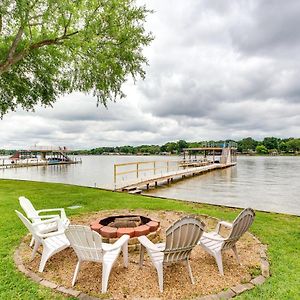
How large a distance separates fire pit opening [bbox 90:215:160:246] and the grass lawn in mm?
1621

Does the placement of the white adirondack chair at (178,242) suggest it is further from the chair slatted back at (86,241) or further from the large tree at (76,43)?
the large tree at (76,43)

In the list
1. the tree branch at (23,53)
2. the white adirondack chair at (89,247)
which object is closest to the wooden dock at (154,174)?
the tree branch at (23,53)

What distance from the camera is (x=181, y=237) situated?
361cm

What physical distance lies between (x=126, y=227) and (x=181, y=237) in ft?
6.89

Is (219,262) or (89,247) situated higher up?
(89,247)

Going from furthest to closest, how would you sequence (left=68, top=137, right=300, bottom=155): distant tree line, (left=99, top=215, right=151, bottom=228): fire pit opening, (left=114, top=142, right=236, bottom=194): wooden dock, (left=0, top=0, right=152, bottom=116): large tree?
(left=68, top=137, right=300, bottom=155): distant tree line, (left=114, top=142, right=236, bottom=194): wooden dock, (left=0, top=0, right=152, bottom=116): large tree, (left=99, top=215, right=151, bottom=228): fire pit opening

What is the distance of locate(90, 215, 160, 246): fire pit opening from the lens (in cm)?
496

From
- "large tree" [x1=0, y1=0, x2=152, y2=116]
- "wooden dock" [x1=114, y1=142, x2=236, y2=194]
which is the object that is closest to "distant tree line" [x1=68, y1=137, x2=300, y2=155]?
"wooden dock" [x1=114, y1=142, x2=236, y2=194]

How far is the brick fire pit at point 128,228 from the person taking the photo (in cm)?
493

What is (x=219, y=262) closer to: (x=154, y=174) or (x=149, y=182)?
(x=149, y=182)

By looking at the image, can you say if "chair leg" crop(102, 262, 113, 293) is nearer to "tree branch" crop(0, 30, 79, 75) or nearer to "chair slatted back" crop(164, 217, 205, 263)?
"chair slatted back" crop(164, 217, 205, 263)

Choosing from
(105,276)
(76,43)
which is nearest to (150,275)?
(105,276)

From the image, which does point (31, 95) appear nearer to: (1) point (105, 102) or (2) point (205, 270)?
(1) point (105, 102)

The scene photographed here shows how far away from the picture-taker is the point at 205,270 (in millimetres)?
4109
